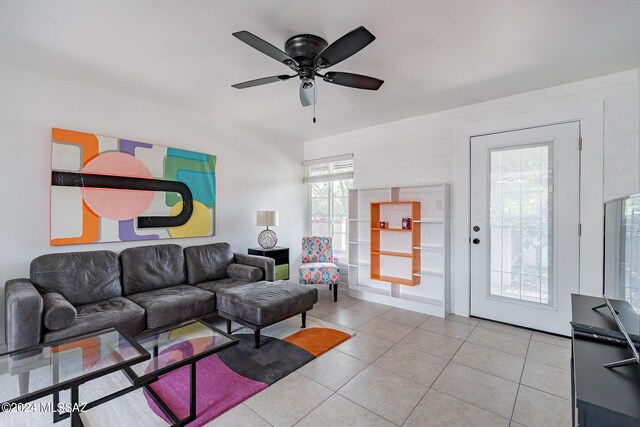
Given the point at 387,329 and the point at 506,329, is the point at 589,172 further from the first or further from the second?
the point at 387,329

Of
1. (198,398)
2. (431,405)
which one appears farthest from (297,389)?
(431,405)

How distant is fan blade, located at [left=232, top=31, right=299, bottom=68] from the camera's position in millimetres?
1689

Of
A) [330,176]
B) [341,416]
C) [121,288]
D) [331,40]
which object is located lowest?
[341,416]

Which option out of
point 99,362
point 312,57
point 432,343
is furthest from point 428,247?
point 99,362

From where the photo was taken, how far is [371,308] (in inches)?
155

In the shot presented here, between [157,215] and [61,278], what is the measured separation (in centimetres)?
110

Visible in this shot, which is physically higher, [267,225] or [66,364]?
[267,225]

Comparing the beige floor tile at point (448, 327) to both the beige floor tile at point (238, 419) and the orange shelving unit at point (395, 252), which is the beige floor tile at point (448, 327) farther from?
the beige floor tile at point (238, 419)

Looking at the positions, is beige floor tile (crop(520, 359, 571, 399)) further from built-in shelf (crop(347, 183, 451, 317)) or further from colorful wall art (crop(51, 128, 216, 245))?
colorful wall art (crop(51, 128, 216, 245))

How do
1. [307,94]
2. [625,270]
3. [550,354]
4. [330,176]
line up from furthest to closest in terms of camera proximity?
[330,176]
[550,354]
[307,94]
[625,270]

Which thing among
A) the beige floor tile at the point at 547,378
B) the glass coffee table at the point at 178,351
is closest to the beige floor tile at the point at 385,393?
the beige floor tile at the point at 547,378

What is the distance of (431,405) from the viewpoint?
1960mm

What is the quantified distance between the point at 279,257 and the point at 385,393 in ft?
8.63

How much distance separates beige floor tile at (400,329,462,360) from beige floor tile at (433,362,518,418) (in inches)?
10.4
